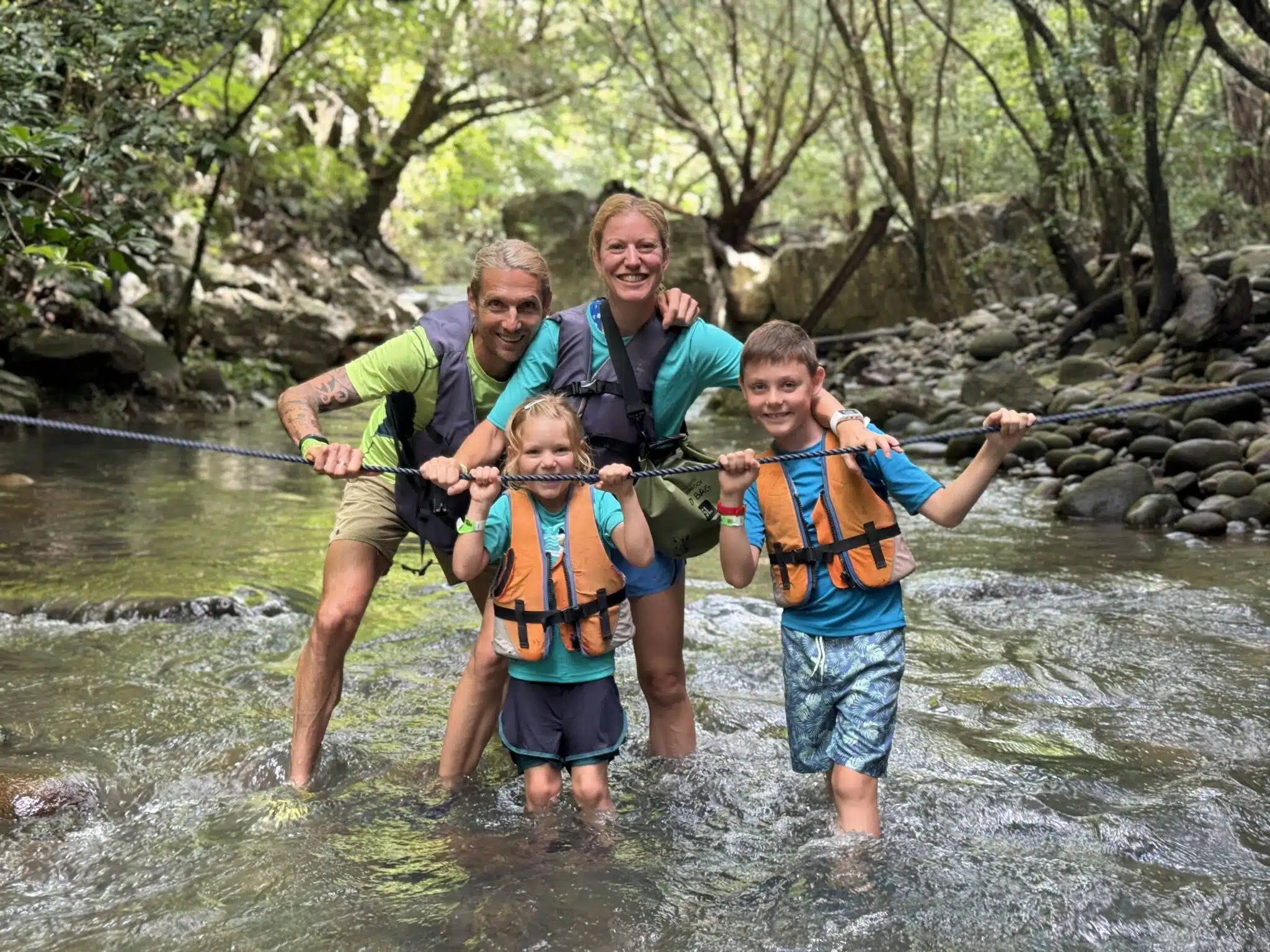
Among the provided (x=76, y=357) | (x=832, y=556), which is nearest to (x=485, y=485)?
(x=832, y=556)

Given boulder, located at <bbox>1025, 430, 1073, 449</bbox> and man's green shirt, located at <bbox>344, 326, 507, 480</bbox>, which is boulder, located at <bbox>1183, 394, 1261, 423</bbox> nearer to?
boulder, located at <bbox>1025, 430, 1073, 449</bbox>

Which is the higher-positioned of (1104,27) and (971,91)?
(971,91)

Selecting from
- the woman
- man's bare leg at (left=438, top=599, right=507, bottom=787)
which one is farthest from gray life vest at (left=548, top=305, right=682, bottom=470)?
man's bare leg at (left=438, top=599, right=507, bottom=787)

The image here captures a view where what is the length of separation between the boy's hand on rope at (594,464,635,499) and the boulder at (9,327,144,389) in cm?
1261

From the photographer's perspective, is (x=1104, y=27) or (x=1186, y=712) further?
(x=1104, y=27)

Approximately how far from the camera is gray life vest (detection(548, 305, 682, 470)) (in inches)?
144

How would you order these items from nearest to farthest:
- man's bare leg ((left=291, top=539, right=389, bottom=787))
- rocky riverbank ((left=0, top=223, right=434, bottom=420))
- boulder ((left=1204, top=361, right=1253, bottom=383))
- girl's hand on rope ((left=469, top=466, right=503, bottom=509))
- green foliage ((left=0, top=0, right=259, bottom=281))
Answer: girl's hand on rope ((left=469, top=466, right=503, bottom=509)) < man's bare leg ((left=291, top=539, right=389, bottom=787)) < green foliage ((left=0, top=0, right=259, bottom=281)) < boulder ((left=1204, top=361, right=1253, bottom=383)) < rocky riverbank ((left=0, top=223, right=434, bottom=420))

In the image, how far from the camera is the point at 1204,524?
8445 millimetres

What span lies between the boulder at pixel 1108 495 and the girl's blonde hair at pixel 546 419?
6798 mm

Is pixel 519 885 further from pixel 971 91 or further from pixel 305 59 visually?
pixel 971 91

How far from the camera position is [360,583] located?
4.05 metres

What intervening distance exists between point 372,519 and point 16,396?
10390 mm

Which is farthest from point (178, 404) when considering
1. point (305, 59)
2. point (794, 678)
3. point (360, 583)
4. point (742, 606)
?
point (794, 678)

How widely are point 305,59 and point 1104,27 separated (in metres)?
10.5
